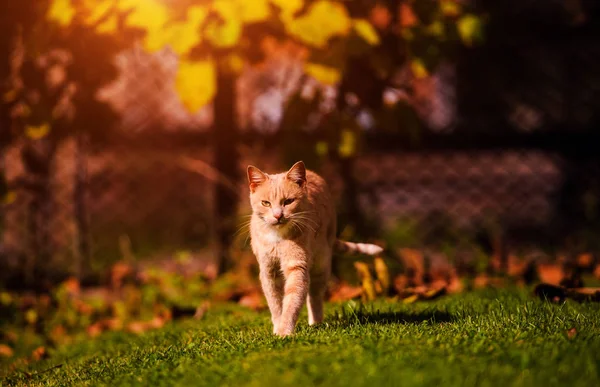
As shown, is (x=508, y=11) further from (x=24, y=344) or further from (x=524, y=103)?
(x=24, y=344)

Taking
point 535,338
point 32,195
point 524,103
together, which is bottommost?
point 535,338

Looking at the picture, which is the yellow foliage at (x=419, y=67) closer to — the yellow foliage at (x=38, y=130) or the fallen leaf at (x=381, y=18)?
the fallen leaf at (x=381, y=18)

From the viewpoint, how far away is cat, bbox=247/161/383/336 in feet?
11.2

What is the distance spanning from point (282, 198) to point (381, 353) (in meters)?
1.07

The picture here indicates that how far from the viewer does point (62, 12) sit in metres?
4.42

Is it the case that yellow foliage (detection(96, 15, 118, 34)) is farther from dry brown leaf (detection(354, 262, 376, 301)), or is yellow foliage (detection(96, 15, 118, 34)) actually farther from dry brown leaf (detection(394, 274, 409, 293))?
dry brown leaf (detection(394, 274, 409, 293))

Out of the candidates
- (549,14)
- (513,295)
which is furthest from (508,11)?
(513,295)

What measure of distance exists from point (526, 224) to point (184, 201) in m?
3.68

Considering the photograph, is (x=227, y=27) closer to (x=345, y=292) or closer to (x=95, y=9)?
(x=95, y=9)

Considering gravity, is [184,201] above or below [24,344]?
above

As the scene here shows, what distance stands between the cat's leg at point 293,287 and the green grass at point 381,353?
0.09m

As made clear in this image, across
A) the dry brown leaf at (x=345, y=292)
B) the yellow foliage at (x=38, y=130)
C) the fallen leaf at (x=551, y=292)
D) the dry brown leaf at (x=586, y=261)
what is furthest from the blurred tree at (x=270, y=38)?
the dry brown leaf at (x=586, y=261)

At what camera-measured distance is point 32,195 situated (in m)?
6.22

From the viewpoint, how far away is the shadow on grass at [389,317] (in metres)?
3.43
